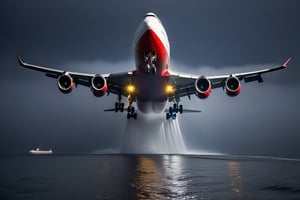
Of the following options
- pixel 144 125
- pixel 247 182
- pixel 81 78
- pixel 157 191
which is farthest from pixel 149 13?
pixel 144 125

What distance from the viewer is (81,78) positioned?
3738cm

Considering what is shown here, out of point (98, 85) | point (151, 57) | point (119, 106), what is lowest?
point (119, 106)

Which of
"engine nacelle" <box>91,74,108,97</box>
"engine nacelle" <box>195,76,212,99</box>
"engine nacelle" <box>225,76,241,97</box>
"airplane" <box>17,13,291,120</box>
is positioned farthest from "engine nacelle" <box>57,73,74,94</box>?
"engine nacelle" <box>225,76,241,97</box>

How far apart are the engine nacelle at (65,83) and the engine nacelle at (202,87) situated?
44.7 feet

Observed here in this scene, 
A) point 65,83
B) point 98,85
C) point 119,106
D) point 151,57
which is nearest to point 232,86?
point 151,57

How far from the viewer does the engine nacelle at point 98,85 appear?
34688 mm

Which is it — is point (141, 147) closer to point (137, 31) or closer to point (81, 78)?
point (81, 78)

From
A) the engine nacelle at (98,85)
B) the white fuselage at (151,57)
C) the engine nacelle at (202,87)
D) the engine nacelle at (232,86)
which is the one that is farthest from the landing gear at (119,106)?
the engine nacelle at (232,86)

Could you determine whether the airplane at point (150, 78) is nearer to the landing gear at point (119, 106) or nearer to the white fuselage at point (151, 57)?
the white fuselage at point (151, 57)

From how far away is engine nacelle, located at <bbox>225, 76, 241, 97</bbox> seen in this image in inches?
1407

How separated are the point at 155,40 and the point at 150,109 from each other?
615 inches

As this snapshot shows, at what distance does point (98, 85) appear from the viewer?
3528cm

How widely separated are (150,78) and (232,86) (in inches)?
367

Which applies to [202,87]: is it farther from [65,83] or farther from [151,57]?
[65,83]
